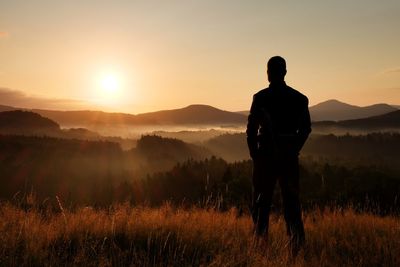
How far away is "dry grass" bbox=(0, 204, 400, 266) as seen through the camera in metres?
5.43

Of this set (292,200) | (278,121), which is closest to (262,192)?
(292,200)

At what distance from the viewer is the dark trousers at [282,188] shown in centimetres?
642

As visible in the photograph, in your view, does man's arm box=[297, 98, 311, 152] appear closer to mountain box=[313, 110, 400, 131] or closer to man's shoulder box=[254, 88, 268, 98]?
man's shoulder box=[254, 88, 268, 98]

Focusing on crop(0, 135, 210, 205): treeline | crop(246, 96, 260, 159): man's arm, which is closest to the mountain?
crop(0, 135, 210, 205): treeline

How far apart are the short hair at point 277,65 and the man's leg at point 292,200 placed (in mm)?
1209

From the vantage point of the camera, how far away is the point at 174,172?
38750 mm

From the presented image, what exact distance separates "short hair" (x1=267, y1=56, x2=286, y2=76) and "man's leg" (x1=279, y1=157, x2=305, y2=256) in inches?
47.6

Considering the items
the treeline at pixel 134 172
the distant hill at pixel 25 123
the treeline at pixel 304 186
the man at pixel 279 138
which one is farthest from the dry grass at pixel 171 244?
the distant hill at pixel 25 123

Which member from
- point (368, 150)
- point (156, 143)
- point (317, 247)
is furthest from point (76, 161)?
point (317, 247)

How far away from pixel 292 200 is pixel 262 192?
1.39 ft

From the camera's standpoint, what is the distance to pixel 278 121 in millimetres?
6438

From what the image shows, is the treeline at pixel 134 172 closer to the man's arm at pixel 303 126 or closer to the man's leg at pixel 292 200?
the man's leg at pixel 292 200

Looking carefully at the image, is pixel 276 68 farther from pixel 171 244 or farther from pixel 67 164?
pixel 67 164

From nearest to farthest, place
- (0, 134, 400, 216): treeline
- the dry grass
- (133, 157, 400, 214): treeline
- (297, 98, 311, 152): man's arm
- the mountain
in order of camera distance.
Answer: the dry grass → (297, 98, 311, 152): man's arm → (133, 157, 400, 214): treeline → (0, 134, 400, 216): treeline → the mountain
